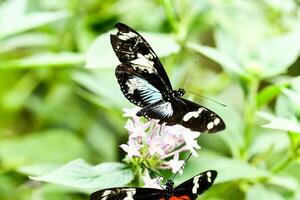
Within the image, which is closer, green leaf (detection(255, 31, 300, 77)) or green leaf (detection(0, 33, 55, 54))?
green leaf (detection(255, 31, 300, 77))

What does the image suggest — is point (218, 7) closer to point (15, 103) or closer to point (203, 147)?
point (203, 147)

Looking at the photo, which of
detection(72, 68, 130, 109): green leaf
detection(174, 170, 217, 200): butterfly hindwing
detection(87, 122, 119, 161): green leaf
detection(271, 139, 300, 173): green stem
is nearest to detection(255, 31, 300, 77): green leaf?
detection(271, 139, 300, 173): green stem

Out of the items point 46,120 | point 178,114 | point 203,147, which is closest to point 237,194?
point 203,147

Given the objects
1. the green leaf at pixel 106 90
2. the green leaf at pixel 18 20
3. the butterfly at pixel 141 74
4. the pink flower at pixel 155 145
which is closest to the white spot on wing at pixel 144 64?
the butterfly at pixel 141 74

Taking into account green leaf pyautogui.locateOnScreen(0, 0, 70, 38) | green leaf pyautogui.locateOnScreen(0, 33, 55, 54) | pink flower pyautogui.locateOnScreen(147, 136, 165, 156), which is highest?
green leaf pyautogui.locateOnScreen(0, 33, 55, 54)

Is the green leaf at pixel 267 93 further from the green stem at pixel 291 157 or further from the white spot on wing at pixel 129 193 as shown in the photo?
the white spot on wing at pixel 129 193

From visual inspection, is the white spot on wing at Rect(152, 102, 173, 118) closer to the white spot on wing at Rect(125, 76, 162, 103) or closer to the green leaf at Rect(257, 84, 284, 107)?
the white spot on wing at Rect(125, 76, 162, 103)
